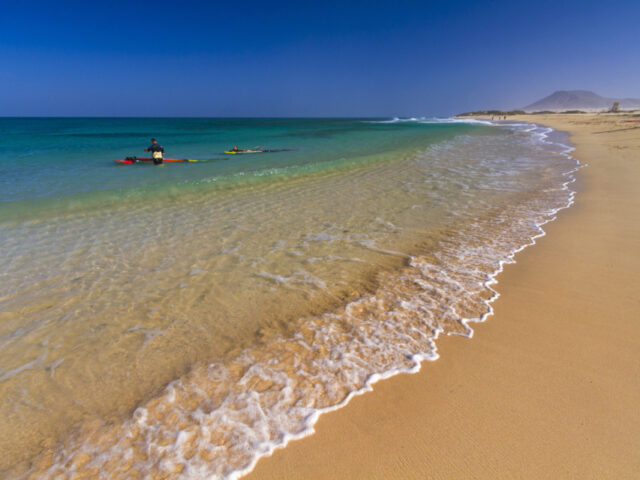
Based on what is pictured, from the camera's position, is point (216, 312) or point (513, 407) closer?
point (513, 407)

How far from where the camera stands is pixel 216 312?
4297 mm

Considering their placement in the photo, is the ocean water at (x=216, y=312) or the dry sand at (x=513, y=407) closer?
the dry sand at (x=513, y=407)

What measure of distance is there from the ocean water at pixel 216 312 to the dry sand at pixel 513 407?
0.24 m

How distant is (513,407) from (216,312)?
11.1 feet

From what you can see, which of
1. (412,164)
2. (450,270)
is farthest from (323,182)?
(450,270)

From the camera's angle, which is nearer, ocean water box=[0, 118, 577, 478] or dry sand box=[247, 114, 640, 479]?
dry sand box=[247, 114, 640, 479]

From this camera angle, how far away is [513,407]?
2.67 metres

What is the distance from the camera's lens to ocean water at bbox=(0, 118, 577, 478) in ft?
8.52

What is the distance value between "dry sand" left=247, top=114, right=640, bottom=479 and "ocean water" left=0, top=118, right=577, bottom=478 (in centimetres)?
24

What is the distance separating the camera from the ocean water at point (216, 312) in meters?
2.60

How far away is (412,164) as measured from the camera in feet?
55.9

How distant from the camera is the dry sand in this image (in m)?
2.27

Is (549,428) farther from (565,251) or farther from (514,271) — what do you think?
(565,251)

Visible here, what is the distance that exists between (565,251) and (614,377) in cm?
337
